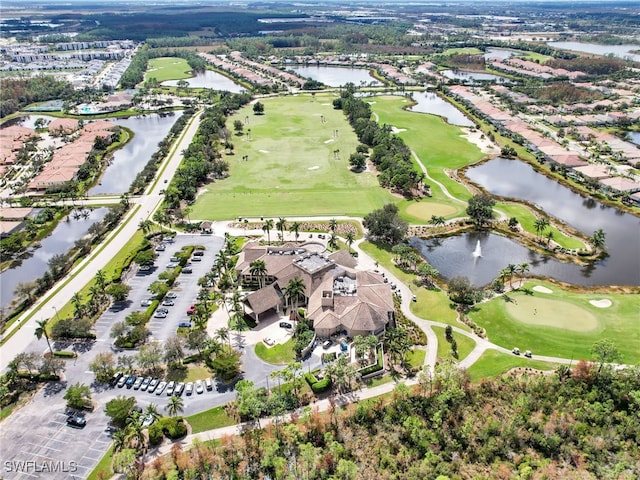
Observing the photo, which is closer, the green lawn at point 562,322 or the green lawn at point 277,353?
the green lawn at point 277,353

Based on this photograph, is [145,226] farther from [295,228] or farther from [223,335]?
[223,335]

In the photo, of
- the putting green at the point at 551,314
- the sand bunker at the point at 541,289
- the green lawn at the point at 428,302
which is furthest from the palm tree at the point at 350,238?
the sand bunker at the point at 541,289

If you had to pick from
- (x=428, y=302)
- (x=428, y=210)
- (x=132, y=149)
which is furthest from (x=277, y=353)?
(x=132, y=149)

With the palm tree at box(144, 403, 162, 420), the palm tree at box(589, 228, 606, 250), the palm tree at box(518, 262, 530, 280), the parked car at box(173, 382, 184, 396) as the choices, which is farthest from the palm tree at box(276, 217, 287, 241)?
the palm tree at box(589, 228, 606, 250)

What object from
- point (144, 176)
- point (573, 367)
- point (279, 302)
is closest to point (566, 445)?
point (573, 367)

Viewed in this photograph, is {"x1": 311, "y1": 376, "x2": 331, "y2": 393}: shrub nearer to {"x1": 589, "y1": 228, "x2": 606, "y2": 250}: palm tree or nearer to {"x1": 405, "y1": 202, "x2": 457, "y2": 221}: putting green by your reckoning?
{"x1": 405, "y1": 202, "x2": 457, "y2": 221}: putting green

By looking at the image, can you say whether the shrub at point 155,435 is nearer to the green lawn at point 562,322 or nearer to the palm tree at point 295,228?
the green lawn at point 562,322
